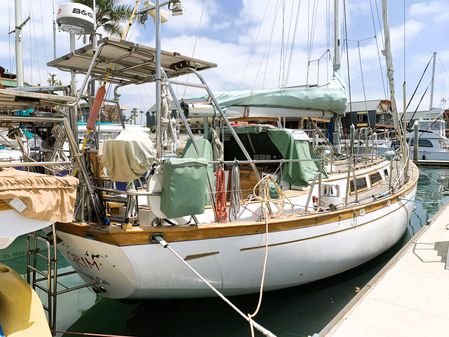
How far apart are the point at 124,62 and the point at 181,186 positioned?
2198 mm

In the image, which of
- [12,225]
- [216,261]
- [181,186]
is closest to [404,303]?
[216,261]

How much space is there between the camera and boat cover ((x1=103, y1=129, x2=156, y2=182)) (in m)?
3.82

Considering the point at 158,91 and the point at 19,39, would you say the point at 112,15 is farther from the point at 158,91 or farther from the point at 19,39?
the point at 158,91

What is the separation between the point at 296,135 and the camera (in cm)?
646

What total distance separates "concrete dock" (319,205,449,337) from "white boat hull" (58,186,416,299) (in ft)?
2.70

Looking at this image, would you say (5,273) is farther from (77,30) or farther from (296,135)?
(296,135)

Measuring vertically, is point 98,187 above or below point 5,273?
above

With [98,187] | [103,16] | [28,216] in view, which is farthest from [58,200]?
[103,16]

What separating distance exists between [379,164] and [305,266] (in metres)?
5.35

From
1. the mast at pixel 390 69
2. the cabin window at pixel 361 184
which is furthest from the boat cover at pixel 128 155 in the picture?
the mast at pixel 390 69

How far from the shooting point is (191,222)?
456 centimetres

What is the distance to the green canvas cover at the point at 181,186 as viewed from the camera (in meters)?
3.97

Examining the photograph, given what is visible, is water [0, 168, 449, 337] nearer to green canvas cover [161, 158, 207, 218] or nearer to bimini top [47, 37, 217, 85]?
green canvas cover [161, 158, 207, 218]

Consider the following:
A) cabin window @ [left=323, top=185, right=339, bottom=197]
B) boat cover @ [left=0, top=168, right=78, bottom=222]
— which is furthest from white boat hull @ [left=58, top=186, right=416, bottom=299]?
boat cover @ [left=0, top=168, right=78, bottom=222]
